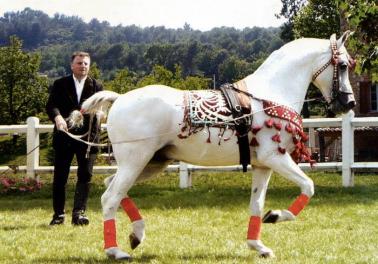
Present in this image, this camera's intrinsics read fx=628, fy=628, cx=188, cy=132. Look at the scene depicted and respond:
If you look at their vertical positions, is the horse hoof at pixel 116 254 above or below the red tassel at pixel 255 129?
below

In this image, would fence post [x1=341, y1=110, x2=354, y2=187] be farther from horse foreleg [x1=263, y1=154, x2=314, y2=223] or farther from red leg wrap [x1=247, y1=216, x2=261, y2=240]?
horse foreleg [x1=263, y1=154, x2=314, y2=223]

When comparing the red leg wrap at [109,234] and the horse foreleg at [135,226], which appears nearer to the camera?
the red leg wrap at [109,234]

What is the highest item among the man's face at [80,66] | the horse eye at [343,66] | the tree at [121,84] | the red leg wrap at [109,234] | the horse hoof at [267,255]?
the tree at [121,84]

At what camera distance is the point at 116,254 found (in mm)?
5668

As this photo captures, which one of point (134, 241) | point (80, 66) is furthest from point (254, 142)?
point (80, 66)

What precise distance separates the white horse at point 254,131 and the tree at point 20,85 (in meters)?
35.2

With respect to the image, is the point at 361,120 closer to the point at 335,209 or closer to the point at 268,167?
the point at 335,209

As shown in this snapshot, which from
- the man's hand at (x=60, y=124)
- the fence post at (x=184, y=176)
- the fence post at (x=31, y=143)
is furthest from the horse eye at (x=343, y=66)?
the fence post at (x=31, y=143)

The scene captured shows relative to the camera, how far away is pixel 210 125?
18.7ft

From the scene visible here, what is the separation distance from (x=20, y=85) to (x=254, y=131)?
122 feet

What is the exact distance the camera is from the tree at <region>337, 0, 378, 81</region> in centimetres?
409

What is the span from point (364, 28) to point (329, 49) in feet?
5.92

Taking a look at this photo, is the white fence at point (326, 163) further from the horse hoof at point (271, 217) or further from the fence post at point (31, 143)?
the horse hoof at point (271, 217)

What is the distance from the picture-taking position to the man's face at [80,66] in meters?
7.80
